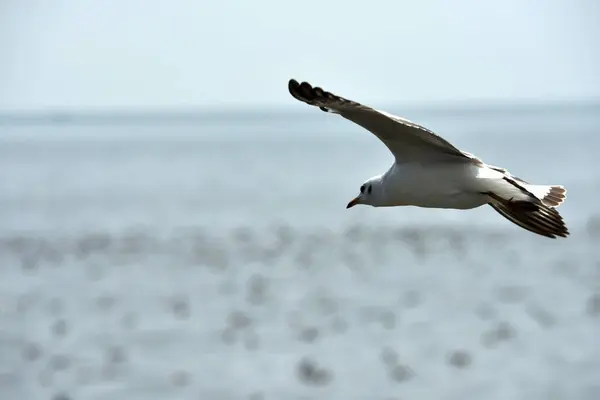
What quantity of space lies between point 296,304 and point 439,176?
1133 cm

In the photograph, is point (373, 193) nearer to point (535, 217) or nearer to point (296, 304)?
point (535, 217)

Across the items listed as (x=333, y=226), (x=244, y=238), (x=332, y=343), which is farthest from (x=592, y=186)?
(x=332, y=343)

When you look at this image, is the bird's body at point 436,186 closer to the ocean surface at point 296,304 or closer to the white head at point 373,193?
the white head at point 373,193

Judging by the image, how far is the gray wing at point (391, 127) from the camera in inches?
314

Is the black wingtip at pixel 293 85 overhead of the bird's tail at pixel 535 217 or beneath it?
overhead

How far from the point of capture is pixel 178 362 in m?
16.7

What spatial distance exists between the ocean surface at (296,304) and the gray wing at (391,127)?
7431 mm

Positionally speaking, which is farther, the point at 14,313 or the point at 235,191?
the point at 235,191

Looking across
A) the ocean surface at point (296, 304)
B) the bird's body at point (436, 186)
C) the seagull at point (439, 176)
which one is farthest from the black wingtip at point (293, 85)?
the ocean surface at point (296, 304)

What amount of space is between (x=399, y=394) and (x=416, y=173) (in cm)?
752

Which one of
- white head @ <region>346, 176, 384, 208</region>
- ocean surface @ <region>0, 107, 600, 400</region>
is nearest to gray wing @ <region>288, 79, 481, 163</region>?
white head @ <region>346, 176, 384, 208</region>

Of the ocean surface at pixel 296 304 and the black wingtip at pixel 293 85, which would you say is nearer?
the black wingtip at pixel 293 85

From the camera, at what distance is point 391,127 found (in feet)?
27.1

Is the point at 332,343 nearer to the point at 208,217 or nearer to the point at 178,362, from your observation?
the point at 178,362
